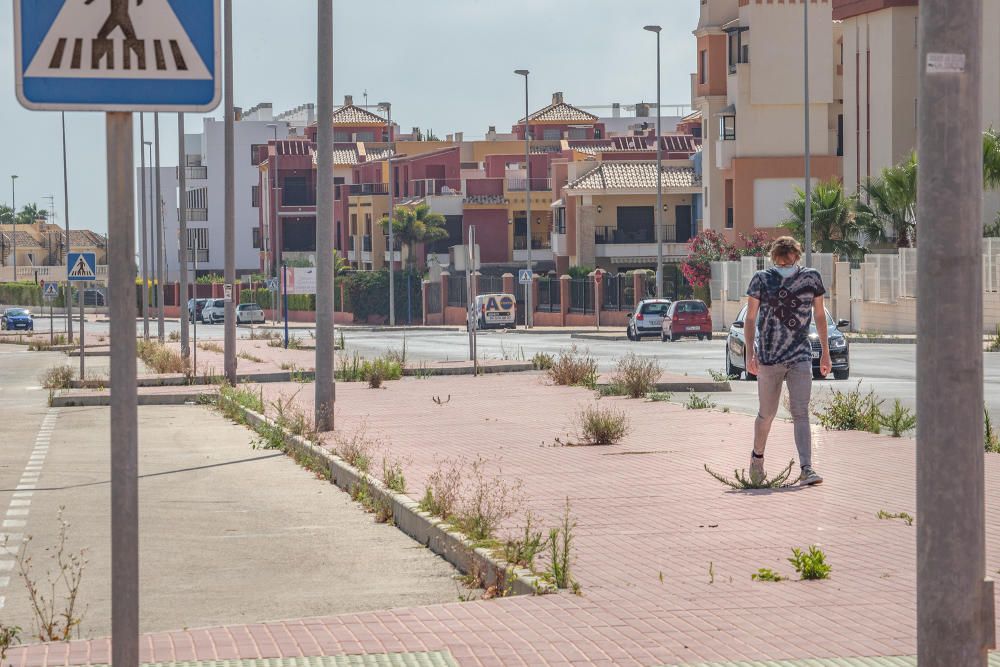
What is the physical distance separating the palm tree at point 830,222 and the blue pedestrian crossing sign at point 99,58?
52.5 meters

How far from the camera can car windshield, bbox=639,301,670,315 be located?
2144 inches

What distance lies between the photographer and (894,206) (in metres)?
54.0

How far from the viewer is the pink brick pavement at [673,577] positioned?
724cm

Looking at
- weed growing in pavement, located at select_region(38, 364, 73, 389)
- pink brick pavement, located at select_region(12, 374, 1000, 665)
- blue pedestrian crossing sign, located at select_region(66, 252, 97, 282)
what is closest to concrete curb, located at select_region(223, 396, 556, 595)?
pink brick pavement, located at select_region(12, 374, 1000, 665)

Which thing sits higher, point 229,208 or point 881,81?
point 881,81

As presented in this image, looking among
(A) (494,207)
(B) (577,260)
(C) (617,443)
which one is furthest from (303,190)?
(C) (617,443)

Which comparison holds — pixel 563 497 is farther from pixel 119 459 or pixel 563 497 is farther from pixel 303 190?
pixel 303 190

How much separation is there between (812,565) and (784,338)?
3982mm

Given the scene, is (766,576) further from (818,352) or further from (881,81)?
(881,81)

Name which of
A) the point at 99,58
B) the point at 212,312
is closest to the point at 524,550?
the point at 99,58

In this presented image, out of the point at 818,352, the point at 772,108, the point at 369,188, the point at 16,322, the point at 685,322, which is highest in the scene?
the point at 772,108

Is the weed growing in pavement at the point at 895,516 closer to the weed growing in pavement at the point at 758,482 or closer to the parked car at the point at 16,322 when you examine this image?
the weed growing in pavement at the point at 758,482

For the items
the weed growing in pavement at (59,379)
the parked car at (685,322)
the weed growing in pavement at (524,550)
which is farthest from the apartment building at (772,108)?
the weed growing in pavement at (524,550)

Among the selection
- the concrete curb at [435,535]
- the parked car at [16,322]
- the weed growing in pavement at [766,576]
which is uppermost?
the weed growing in pavement at [766,576]
